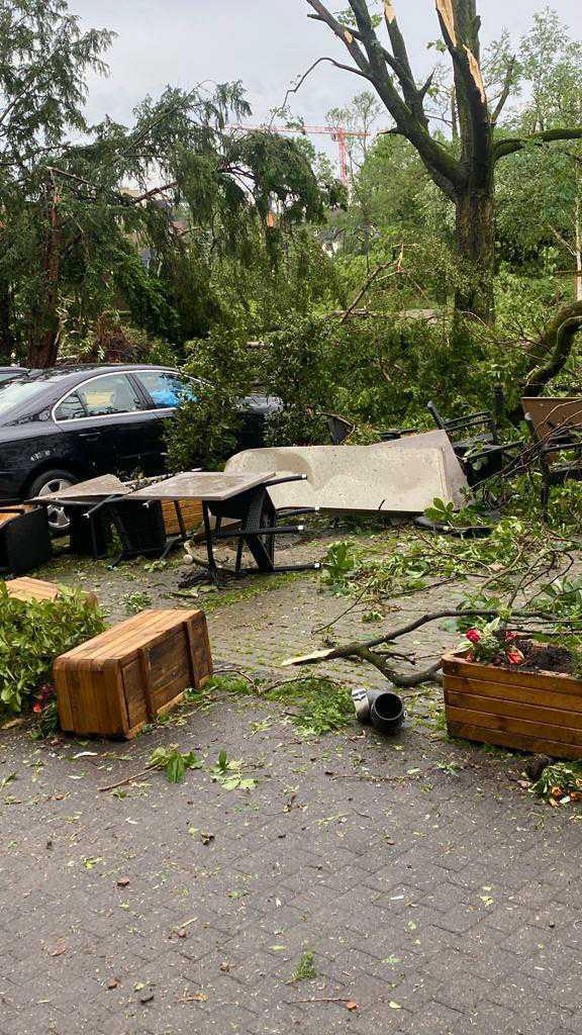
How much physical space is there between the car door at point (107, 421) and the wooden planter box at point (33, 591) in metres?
3.76

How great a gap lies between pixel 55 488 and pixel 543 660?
6.90 metres

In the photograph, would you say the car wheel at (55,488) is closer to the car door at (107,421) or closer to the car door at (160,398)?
the car door at (107,421)

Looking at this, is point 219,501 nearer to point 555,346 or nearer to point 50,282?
point 555,346

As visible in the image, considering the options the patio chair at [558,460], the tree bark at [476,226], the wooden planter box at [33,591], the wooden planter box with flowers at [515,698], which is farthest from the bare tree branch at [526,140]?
the wooden planter box with flowers at [515,698]

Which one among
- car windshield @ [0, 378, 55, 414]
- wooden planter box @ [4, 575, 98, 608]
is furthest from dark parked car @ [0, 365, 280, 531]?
wooden planter box @ [4, 575, 98, 608]

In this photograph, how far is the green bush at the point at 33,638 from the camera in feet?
18.5

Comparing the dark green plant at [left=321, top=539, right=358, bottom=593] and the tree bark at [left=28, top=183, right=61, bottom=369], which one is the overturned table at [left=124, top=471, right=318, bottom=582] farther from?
the tree bark at [left=28, top=183, right=61, bottom=369]

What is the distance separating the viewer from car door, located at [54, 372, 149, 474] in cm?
1053

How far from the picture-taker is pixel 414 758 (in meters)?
4.65

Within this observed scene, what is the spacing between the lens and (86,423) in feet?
34.8

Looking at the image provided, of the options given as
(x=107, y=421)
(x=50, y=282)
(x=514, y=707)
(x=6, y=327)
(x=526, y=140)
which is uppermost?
(x=526, y=140)

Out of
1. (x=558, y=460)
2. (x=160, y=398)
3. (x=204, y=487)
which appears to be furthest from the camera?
(x=160, y=398)

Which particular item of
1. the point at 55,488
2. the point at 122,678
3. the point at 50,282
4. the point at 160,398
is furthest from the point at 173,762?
the point at 50,282

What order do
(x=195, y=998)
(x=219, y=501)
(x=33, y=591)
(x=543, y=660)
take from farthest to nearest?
(x=219, y=501), (x=33, y=591), (x=543, y=660), (x=195, y=998)
